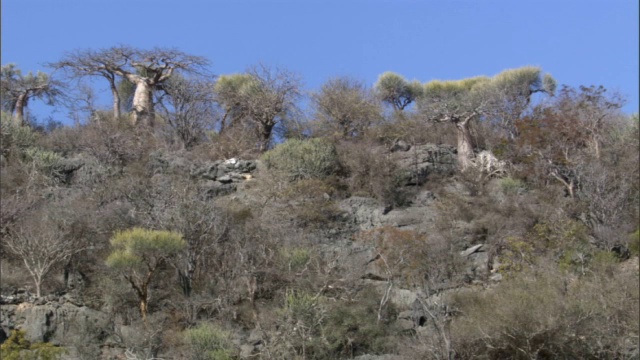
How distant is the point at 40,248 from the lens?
64.6 feet

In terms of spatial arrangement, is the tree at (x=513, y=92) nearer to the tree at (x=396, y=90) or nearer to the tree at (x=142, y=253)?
the tree at (x=396, y=90)

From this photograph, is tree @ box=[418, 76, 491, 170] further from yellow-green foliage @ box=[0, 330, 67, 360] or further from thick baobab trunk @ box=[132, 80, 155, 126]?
yellow-green foliage @ box=[0, 330, 67, 360]

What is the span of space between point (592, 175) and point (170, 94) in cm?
1434

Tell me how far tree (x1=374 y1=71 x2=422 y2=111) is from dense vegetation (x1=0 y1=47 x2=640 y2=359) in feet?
6.70

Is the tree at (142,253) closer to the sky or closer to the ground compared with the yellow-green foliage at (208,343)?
closer to the sky

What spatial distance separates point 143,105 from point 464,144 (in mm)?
11277

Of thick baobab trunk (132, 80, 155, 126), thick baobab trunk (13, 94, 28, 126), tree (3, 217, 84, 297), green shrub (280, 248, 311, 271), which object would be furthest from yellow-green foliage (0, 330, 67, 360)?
thick baobab trunk (13, 94, 28, 126)

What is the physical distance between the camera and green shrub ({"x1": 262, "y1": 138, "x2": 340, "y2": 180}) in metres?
25.7

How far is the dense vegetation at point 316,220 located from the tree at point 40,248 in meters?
0.06

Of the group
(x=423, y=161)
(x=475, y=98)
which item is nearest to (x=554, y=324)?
(x=423, y=161)

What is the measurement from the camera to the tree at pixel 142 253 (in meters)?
18.5

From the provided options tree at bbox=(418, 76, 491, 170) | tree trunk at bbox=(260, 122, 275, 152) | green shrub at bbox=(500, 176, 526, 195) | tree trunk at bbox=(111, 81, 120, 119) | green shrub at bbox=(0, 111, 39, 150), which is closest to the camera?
green shrub at bbox=(500, 176, 526, 195)

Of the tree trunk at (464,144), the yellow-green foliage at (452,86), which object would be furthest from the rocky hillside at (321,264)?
the yellow-green foliage at (452,86)

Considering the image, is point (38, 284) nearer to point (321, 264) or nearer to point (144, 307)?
point (144, 307)
